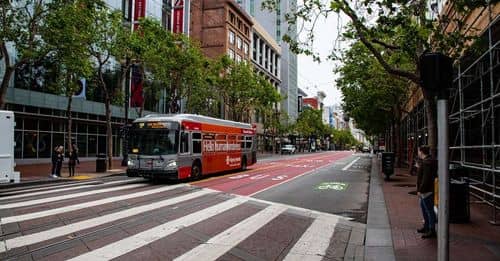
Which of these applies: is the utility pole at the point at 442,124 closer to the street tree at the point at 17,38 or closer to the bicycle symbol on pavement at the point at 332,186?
the bicycle symbol on pavement at the point at 332,186

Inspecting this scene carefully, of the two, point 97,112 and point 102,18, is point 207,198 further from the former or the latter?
point 97,112

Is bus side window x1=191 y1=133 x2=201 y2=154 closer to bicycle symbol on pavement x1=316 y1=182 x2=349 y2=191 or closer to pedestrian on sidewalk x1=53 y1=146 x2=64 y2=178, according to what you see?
bicycle symbol on pavement x1=316 y1=182 x2=349 y2=191

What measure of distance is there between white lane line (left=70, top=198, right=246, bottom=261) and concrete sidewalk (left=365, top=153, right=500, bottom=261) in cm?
390

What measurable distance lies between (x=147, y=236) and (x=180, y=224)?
4.68ft

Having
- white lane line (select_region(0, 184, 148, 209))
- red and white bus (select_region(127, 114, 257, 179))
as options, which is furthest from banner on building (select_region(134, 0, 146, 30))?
white lane line (select_region(0, 184, 148, 209))

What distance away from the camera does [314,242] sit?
28.4ft

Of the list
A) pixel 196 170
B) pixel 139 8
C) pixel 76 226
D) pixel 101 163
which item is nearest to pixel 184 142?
pixel 196 170

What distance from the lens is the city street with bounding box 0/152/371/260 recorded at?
25.2ft

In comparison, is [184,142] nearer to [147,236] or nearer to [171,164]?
[171,164]

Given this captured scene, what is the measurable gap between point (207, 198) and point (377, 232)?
6.73 meters

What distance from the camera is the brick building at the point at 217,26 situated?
7275cm

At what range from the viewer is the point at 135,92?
32906 mm

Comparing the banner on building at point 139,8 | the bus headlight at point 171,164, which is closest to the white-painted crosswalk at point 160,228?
the bus headlight at point 171,164

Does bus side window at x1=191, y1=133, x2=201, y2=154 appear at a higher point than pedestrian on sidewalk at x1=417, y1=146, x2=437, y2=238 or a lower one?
higher
